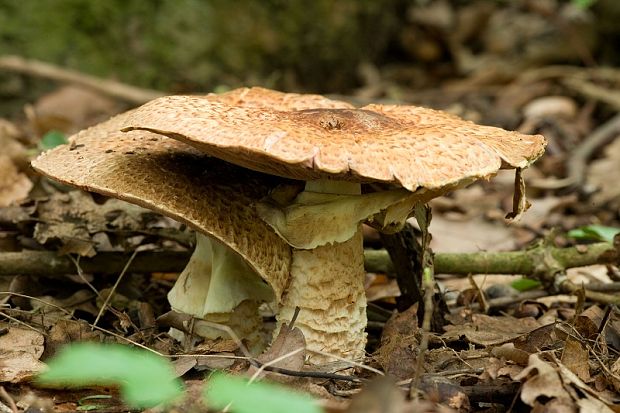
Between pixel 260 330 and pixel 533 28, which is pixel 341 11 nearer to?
pixel 533 28

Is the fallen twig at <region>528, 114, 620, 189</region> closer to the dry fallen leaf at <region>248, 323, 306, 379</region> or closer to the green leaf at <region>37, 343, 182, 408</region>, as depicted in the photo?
the dry fallen leaf at <region>248, 323, 306, 379</region>


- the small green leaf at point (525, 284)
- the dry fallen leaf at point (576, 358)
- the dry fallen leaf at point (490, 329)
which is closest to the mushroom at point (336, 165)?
the dry fallen leaf at point (490, 329)

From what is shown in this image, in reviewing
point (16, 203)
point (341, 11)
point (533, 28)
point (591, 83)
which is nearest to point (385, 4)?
point (341, 11)

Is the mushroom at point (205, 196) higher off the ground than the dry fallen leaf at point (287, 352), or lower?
higher

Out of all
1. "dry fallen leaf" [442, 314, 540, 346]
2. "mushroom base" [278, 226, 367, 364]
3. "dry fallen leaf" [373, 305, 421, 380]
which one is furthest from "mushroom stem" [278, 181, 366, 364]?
"dry fallen leaf" [442, 314, 540, 346]

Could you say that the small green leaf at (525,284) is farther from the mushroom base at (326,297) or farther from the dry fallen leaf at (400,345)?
the mushroom base at (326,297)

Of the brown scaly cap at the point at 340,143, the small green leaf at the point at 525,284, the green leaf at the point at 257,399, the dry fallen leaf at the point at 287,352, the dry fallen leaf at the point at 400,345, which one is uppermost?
the brown scaly cap at the point at 340,143

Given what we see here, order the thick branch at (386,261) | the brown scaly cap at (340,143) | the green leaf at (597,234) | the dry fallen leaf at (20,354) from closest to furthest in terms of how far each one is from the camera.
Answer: the brown scaly cap at (340,143) < the dry fallen leaf at (20,354) < the thick branch at (386,261) < the green leaf at (597,234)

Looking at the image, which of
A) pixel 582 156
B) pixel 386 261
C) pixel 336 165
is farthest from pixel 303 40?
pixel 336 165
